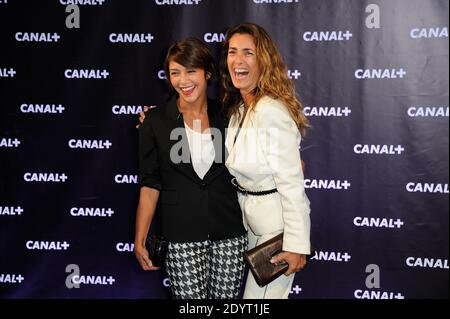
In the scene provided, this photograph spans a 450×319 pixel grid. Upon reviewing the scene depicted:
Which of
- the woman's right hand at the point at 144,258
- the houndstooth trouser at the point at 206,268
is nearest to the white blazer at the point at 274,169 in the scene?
the houndstooth trouser at the point at 206,268

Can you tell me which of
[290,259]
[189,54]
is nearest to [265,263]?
[290,259]

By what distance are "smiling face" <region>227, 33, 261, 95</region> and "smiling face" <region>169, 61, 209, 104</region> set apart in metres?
A: 0.16

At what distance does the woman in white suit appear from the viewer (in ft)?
6.24

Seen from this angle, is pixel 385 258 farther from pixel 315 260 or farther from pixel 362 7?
pixel 362 7

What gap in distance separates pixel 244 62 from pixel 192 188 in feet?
2.08

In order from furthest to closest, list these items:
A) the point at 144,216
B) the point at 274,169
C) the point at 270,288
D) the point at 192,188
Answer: the point at 144,216
the point at 192,188
the point at 270,288
the point at 274,169

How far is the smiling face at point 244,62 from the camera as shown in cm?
206

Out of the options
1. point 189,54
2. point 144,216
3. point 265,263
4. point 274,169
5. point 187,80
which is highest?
point 189,54

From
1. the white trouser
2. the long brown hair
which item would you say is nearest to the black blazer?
the white trouser

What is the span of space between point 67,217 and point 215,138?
1.68 m

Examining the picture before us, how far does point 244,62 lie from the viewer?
2061 millimetres

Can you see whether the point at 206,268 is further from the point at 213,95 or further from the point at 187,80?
the point at 213,95

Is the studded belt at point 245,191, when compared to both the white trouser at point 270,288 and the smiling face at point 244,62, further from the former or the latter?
the smiling face at point 244,62
